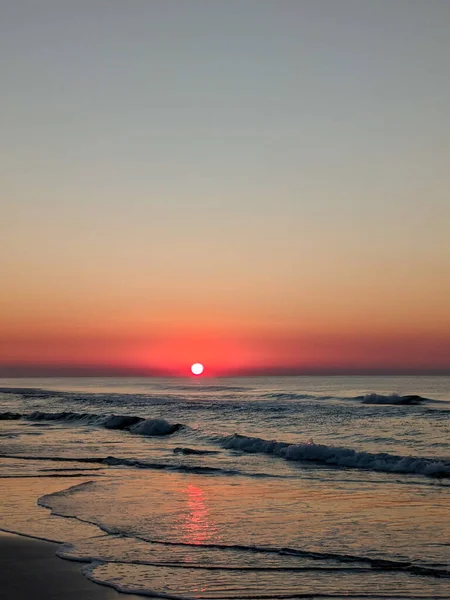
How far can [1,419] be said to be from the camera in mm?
46219

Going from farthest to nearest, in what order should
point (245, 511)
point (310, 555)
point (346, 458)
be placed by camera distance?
point (346, 458)
point (245, 511)
point (310, 555)

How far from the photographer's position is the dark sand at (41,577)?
834 centimetres

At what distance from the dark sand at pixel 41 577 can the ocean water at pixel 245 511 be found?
24 cm

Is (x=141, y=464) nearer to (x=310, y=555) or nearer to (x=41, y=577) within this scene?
(x=310, y=555)

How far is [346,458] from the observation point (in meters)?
22.6

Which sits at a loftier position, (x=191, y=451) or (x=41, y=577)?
(x=41, y=577)

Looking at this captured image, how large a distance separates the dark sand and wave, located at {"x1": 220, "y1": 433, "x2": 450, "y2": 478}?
12700 mm

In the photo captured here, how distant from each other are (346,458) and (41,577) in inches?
594

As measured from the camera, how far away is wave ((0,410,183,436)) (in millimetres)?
36656

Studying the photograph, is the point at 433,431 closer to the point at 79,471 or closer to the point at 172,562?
the point at 79,471

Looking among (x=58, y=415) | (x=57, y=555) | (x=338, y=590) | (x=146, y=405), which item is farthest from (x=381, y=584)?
(x=146, y=405)

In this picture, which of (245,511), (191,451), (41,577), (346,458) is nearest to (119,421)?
(191,451)

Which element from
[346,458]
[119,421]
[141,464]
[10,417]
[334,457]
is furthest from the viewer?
[10,417]

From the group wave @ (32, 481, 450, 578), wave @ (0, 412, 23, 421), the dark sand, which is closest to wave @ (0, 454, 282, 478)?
wave @ (32, 481, 450, 578)
